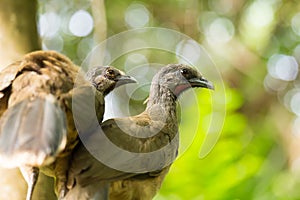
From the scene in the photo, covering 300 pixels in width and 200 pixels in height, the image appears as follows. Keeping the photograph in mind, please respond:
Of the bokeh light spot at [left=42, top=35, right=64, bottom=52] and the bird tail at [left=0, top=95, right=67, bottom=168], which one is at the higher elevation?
the bokeh light spot at [left=42, top=35, right=64, bottom=52]

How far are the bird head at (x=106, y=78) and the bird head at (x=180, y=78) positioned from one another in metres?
0.15

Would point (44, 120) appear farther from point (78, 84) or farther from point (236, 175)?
point (236, 175)

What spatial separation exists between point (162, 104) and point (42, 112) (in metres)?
0.88

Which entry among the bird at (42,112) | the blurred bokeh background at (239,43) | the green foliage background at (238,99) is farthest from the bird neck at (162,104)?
the blurred bokeh background at (239,43)

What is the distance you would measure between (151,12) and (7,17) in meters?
5.85

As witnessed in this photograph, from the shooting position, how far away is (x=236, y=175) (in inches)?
144

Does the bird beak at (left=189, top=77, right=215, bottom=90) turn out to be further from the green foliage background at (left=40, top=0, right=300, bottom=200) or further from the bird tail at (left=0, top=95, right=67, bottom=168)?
the bird tail at (left=0, top=95, right=67, bottom=168)

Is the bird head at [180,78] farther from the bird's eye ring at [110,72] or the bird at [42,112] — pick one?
the bird at [42,112]

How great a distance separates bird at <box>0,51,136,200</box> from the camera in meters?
2.00

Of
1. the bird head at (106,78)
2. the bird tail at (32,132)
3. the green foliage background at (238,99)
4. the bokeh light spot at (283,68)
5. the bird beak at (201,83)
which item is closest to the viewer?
the bird tail at (32,132)

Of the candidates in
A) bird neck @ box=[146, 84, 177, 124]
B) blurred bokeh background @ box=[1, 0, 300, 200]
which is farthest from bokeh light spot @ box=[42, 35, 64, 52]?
bird neck @ box=[146, 84, 177, 124]

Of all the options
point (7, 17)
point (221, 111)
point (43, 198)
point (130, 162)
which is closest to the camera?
point (130, 162)

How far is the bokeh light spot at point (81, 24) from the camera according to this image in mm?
7231

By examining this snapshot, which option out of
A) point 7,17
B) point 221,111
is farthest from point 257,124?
point 7,17
